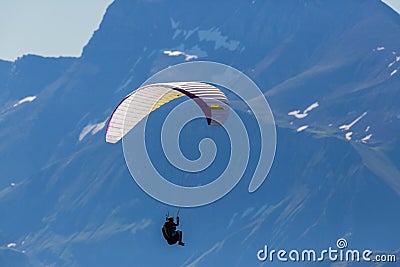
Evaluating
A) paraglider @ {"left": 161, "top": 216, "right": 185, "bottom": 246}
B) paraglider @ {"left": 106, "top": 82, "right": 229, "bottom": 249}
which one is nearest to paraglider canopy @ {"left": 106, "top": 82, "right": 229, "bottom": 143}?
paraglider @ {"left": 106, "top": 82, "right": 229, "bottom": 249}

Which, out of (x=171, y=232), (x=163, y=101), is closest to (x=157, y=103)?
(x=163, y=101)

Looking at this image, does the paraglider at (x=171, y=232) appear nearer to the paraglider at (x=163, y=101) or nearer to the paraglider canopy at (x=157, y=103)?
the paraglider at (x=163, y=101)

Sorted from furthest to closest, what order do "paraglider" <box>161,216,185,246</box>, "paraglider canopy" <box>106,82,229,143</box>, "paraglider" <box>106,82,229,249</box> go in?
"paraglider canopy" <box>106,82,229,143</box> < "paraglider" <box>106,82,229,249</box> < "paraglider" <box>161,216,185,246</box>

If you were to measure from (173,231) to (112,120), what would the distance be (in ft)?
32.3

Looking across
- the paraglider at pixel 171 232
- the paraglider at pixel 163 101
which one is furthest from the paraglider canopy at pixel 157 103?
the paraglider at pixel 171 232

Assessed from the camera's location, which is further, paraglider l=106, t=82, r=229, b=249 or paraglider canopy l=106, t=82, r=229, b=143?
paraglider canopy l=106, t=82, r=229, b=143

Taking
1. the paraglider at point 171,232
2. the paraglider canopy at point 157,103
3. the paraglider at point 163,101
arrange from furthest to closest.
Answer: the paraglider canopy at point 157,103
the paraglider at point 163,101
the paraglider at point 171,232

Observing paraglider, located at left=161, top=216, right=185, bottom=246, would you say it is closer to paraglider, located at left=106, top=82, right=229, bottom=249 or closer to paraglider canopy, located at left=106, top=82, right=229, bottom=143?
paraglider, located at left=106, top=82, right=229, bottom=249

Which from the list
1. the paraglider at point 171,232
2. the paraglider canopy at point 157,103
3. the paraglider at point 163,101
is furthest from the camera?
the paraglider canopy at point 157,103

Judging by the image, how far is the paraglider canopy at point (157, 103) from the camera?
67.2m

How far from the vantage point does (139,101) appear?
71812mm

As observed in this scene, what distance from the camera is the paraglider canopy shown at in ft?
221

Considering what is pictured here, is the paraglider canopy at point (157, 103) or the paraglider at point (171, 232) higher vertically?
the paraglider canopy at point (157, 103)

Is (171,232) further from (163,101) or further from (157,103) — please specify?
(163,101)
